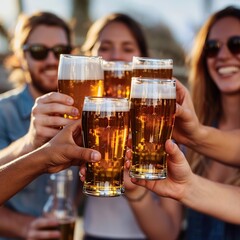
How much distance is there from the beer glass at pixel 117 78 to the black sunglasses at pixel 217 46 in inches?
46.9

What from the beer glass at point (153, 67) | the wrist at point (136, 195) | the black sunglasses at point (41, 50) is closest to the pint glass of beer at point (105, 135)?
the beer glass at point (153, 67)

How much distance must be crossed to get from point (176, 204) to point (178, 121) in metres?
1.07

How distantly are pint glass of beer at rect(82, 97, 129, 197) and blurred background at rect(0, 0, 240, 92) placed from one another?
326 inches

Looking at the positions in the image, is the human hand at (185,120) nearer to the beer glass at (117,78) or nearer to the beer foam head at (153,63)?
the beer foam head at (153,63)

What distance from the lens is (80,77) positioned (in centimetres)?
239

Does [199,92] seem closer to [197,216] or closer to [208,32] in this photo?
[208,32]

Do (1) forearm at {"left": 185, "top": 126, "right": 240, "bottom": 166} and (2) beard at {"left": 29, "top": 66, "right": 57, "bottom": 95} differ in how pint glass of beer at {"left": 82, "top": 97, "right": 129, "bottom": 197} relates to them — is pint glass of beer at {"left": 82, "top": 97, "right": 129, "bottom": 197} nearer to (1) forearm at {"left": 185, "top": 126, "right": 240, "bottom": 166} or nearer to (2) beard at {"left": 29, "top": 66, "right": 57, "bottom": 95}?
(1) forearm at {"left": 185, "top": 126, "right": 240, "bottom": 166}

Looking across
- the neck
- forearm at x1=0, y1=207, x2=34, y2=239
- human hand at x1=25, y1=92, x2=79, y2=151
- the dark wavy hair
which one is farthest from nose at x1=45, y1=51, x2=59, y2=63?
human hand at x1=25, y1=92, x2=79, y2=151

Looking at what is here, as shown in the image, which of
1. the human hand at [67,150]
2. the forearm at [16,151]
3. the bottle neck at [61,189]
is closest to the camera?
the human hand at [67,150]

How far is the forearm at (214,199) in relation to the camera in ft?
8.86

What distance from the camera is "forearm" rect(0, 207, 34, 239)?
3521 mm

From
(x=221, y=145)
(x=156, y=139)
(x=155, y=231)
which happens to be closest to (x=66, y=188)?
(x=155, y=231)

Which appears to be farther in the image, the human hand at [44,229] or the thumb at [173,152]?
the human hand at [44,229]

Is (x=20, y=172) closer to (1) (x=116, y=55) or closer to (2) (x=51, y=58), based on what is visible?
(2) (x=51, y=58)
